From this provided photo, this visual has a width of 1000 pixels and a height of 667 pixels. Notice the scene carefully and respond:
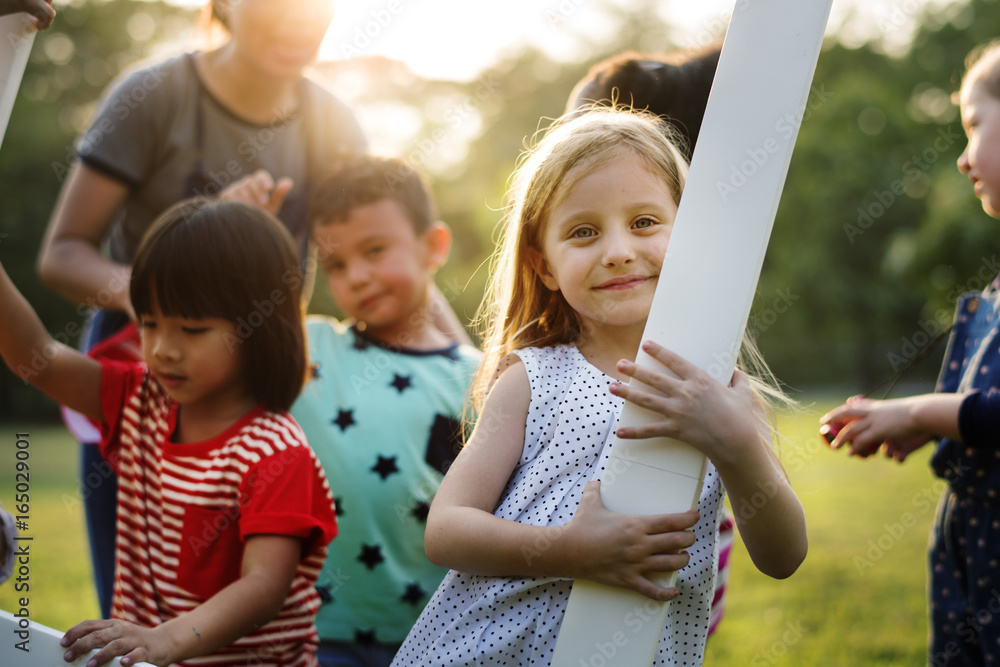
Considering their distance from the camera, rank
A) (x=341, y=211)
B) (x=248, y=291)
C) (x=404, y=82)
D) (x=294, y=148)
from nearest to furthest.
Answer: (x=248, y=291) → (x=341, y=211) → (x=294, y=148) → (x=404, y=82)

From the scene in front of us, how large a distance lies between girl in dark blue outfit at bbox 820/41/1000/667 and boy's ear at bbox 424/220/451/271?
57.9 inches

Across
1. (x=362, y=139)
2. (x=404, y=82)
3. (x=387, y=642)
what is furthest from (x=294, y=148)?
(x=404, y=82)

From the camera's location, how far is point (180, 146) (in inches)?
106

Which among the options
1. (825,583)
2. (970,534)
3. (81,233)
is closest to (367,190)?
(81,233)

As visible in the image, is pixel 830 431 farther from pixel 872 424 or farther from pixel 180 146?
pixel 180 146

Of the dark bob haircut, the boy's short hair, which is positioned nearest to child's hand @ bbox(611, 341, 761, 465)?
the dark bob haircut

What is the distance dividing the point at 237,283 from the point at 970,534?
6.88 ft

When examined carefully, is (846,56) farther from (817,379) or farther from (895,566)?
(895,566)

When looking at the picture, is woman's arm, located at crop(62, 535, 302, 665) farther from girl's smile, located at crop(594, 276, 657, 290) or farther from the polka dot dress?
girl's smile, located at crop(594, 276, 657, 290)

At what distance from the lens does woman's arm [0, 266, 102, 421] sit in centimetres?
195

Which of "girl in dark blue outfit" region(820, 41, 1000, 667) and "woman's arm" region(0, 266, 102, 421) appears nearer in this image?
"woman's arm" region(0, 266, 102, 421)

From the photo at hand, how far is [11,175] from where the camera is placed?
25.4 m

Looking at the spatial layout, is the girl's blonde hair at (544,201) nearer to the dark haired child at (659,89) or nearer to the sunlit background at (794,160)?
the dark haired child at (659,89)

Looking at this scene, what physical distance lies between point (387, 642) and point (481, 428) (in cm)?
112
